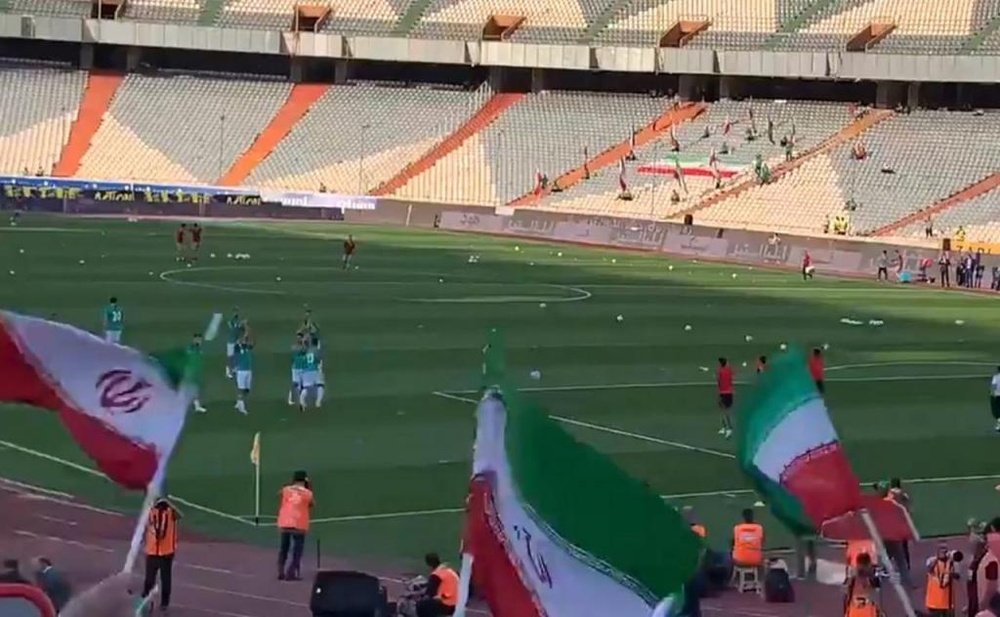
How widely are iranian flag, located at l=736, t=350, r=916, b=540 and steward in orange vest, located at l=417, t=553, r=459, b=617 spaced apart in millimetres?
5002

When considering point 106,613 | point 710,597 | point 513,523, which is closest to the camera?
point 106,613

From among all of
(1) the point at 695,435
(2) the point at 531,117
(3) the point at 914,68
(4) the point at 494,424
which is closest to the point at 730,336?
(1) the point at 695,435

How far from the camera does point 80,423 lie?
12.2m

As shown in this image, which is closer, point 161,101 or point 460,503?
point 460,503

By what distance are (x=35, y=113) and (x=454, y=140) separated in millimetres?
19318

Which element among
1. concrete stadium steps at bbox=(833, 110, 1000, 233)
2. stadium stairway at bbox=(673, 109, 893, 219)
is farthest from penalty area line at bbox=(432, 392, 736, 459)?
stadium stairway at bbox=(673, 109, 893, 219)

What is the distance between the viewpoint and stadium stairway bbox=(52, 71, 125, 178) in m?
88.1

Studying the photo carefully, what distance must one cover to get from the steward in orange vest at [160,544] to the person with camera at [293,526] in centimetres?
166

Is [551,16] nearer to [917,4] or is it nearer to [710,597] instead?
[917,4]

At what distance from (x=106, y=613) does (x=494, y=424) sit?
8.48 feet

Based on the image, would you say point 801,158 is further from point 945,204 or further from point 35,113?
point 35,113

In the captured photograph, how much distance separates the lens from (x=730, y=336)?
4331 centimetres

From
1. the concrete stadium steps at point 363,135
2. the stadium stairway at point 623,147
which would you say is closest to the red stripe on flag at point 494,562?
the stadium stairway at point 623,147

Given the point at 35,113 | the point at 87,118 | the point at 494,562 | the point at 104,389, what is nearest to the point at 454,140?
the point at 87,118
